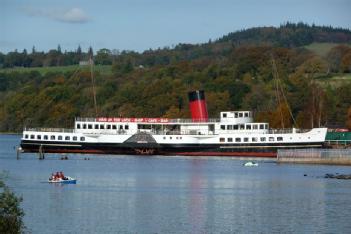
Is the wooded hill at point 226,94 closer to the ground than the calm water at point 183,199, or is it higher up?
higher up

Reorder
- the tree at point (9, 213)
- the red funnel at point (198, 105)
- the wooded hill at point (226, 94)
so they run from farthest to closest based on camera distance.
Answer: the wooded hill at point (226, 94) < the red funnel at point (198, 105) < the tree at point (9, 213)

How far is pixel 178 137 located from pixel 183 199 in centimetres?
4430

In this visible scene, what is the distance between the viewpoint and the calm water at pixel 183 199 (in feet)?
164

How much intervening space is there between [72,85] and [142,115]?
110ft

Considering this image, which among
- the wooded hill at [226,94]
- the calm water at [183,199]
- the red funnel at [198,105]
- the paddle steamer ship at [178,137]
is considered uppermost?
the wooded hill at [226,94]

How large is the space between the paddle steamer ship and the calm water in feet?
35.6

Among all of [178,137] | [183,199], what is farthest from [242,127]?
[183,199]

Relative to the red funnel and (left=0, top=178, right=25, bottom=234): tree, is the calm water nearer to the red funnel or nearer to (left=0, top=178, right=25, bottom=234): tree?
(left=0, top=178, right=25, bottom=234): tree

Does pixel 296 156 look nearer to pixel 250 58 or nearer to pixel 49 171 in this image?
pixel 49 171

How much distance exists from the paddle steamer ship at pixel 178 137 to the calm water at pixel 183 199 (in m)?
10.9

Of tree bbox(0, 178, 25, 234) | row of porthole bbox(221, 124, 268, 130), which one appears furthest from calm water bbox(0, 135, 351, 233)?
row of porthole bbox(221, 124, 268, 130)

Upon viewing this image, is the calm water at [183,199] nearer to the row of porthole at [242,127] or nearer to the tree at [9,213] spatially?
the tree at [9,213]

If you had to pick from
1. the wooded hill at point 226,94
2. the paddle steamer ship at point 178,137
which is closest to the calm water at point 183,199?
the paddle steamer ship at point 178,137

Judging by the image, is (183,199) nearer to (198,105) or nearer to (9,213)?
(9,213)
